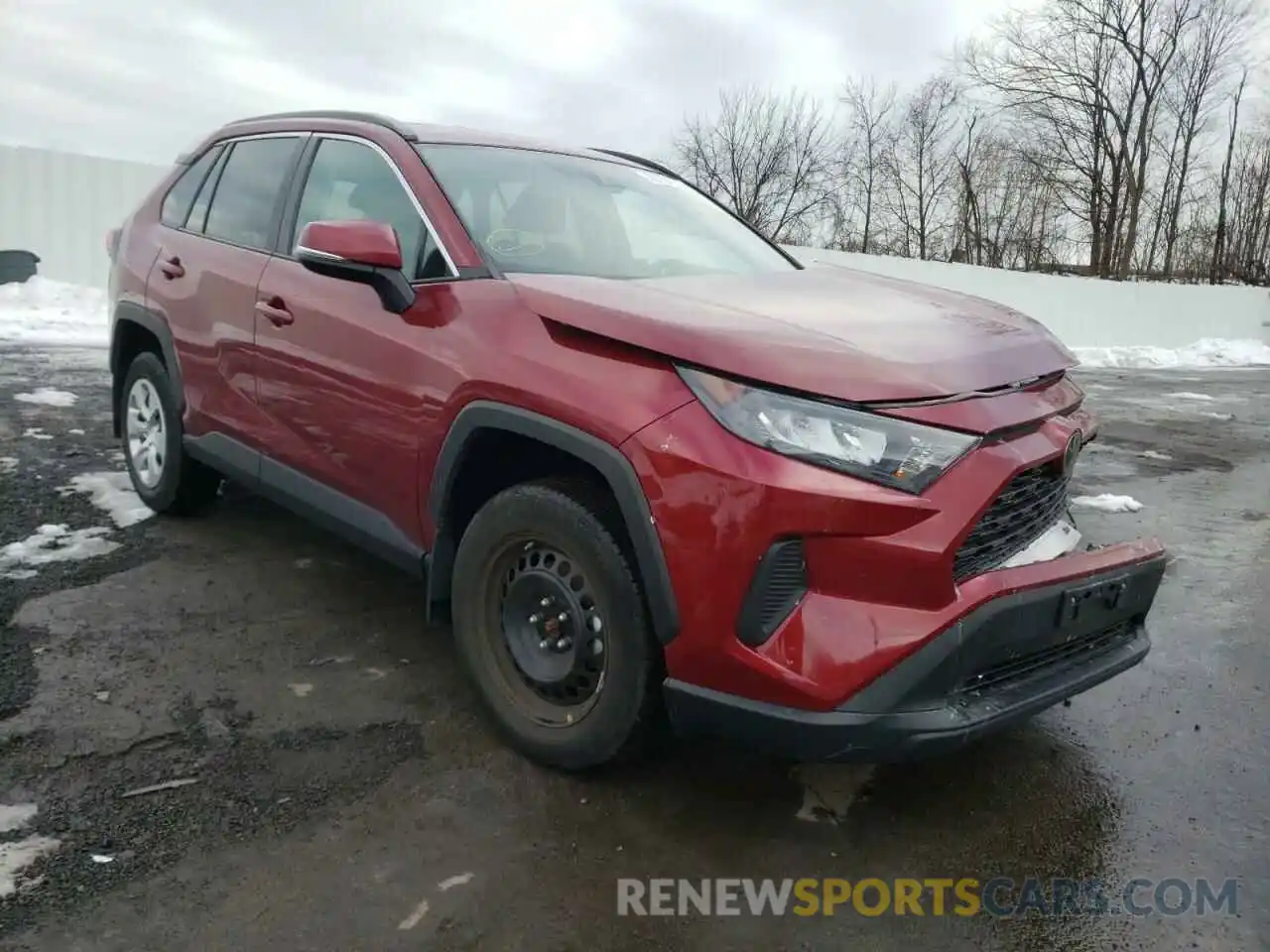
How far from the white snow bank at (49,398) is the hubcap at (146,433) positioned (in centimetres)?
292

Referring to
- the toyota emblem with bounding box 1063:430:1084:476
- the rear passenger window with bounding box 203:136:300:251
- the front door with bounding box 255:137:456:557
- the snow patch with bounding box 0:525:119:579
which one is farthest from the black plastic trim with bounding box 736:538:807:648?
the snow patch with bounding box 0:525:119:579

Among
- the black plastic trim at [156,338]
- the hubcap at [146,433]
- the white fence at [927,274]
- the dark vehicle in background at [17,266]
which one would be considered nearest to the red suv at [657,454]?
the black plastic trim at [156,338]

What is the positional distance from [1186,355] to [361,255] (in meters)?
21.7

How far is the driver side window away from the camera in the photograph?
122 inches

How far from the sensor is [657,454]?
2305mm

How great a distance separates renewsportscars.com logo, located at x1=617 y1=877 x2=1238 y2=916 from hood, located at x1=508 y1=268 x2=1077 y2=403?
3.88 ft

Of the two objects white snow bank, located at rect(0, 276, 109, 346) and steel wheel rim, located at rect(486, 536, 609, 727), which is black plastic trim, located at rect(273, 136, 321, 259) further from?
white snow bank, located at rect(0, 276, 109, 346)

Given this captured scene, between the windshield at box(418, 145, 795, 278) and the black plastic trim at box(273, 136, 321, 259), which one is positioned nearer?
the windshield at box(418, 145, 795, 278)

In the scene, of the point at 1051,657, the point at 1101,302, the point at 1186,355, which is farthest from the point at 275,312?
the point at 1101,302

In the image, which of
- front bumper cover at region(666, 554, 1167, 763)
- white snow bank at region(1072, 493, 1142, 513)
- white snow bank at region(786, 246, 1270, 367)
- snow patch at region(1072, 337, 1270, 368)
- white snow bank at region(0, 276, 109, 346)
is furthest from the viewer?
white snow bank at region(786, 246, 1270, 367)

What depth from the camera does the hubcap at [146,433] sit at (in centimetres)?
459

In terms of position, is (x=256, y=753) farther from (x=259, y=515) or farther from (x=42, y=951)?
(x=259, y=515)

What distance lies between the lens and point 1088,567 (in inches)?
99.7

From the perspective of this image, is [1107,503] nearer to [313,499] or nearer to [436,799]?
[313,499]
